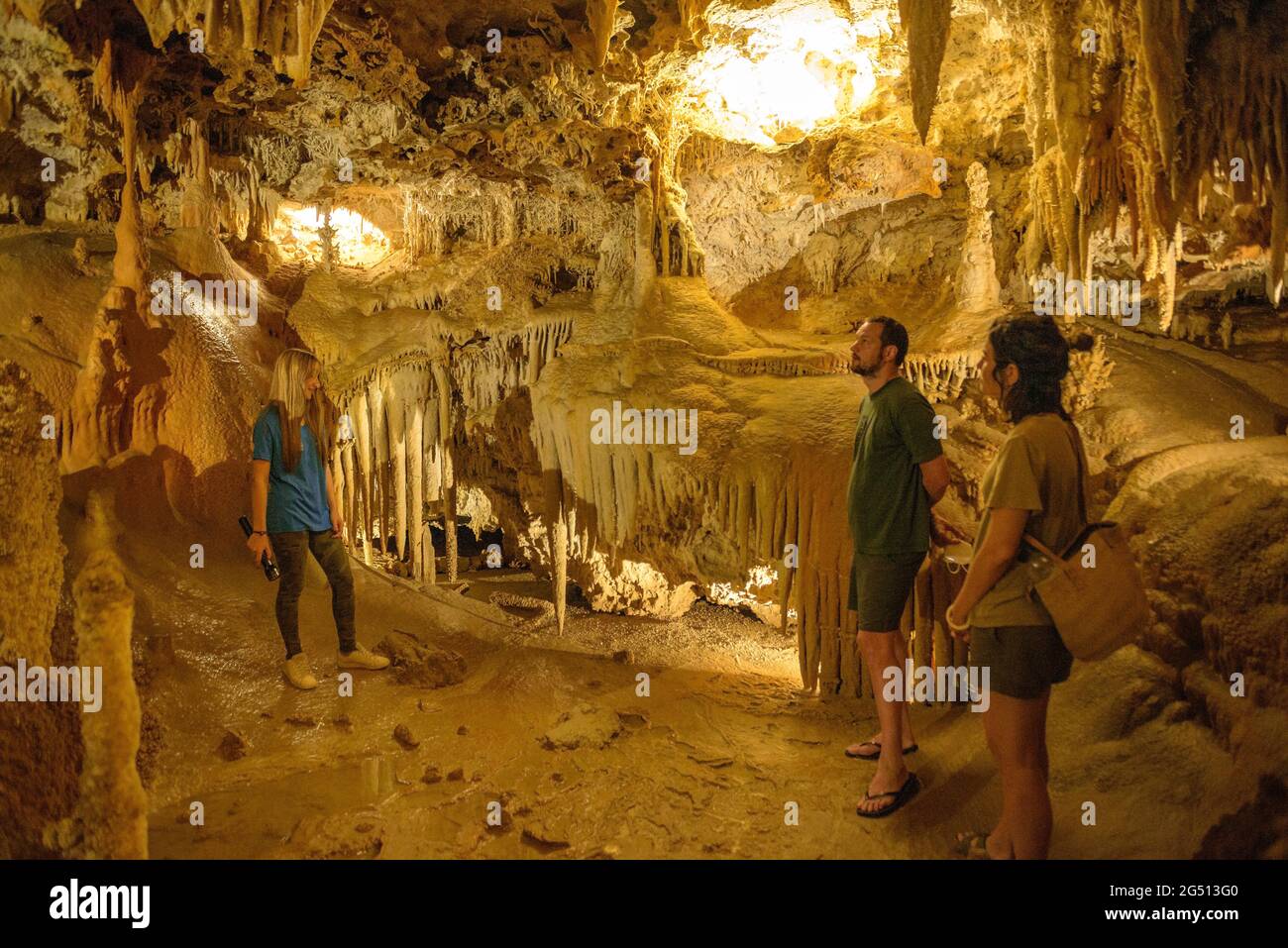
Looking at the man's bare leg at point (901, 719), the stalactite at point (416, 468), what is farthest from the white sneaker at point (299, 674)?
the stalactite at point (416, 468)

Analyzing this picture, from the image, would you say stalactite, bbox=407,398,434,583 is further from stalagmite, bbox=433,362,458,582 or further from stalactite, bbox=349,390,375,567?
stalactite, bbox=349,390,375,567

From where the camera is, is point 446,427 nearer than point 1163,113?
No

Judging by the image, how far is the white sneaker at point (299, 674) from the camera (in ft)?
14.3

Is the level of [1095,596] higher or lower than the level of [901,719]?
higher

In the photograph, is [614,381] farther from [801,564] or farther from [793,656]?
[793,656]

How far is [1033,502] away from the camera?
222 cm

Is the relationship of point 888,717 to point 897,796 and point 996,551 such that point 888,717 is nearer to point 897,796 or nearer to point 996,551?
point 897,796

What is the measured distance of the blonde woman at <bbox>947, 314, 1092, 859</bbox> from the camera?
2.25m

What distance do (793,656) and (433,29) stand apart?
653cm

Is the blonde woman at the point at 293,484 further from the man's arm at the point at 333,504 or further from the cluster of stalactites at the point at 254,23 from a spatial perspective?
the cluster of stalactites at the point at 254,23

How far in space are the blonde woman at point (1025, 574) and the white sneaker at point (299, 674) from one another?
3.63 metres

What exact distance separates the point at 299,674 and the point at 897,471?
3.54m

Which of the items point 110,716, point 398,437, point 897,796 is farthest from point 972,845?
point 398,437
